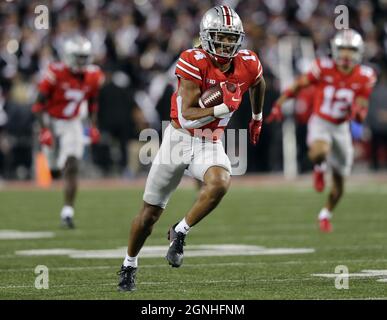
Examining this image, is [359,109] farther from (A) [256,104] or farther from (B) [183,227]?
(B) [183,227]

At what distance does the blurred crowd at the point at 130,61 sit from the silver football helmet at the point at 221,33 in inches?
425

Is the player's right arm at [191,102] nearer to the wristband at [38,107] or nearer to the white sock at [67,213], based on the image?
the white sock at [67,213]

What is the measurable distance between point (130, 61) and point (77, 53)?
714 cm

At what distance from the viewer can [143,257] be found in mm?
8758

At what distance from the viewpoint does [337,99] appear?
11367mm

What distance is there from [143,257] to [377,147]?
38.6 ft

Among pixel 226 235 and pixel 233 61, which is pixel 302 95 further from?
pixel 233 61

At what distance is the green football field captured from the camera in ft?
22.1

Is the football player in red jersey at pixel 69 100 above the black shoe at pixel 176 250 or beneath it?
above

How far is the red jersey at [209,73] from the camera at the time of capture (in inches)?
271

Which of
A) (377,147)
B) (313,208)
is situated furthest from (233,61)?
(377,147)
